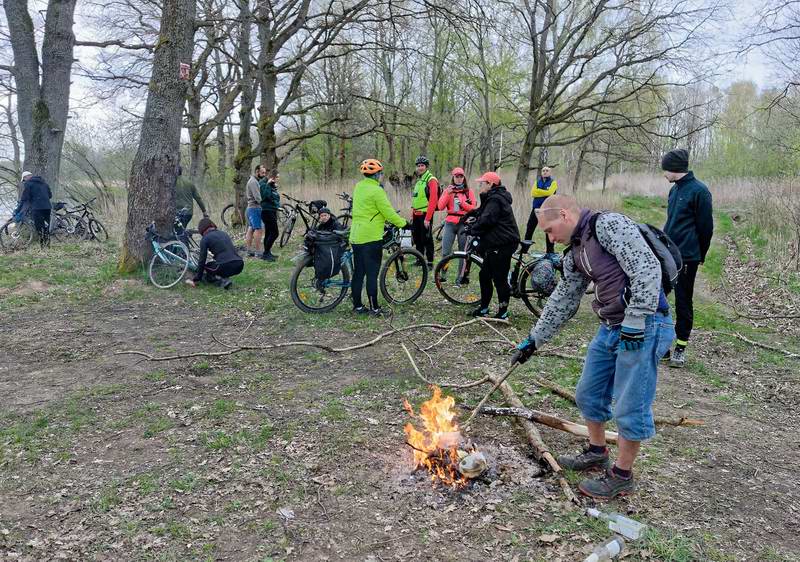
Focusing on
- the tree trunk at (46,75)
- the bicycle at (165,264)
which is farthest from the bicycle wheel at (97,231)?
the bicycle at (165,264)

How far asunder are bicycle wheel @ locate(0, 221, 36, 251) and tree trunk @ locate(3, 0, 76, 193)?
5.66 feet

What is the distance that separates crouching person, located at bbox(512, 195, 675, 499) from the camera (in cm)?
280

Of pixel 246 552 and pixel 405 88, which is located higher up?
pixel 405 88

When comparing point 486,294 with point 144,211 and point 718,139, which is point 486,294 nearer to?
point 144,211

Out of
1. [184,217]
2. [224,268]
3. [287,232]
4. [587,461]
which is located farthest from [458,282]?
[287,232]

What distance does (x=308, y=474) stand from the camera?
348cm

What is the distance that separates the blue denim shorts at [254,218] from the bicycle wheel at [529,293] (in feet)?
20.2

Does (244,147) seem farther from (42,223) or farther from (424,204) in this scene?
(424,204)

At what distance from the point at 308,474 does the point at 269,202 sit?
8.23 m

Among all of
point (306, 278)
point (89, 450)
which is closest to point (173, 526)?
point (89, 450)

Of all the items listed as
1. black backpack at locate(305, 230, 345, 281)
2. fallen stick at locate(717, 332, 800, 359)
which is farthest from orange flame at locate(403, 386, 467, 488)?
fallen stick at locate(717, 332, 800, 359)

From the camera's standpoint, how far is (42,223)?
11.6 m

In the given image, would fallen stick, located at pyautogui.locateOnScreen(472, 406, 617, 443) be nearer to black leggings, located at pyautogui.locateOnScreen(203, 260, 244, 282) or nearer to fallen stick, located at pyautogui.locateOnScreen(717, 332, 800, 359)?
fallen stick, located at pyautogui.locateOnScreen(717, 332, 800, 359)

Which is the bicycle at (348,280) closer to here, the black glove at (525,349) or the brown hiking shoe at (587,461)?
Result: the black glove at (525,349)
